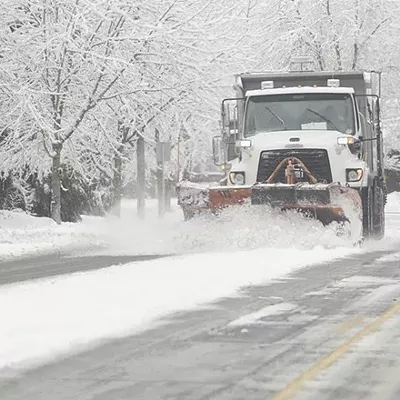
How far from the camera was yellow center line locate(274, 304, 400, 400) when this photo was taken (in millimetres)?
5859

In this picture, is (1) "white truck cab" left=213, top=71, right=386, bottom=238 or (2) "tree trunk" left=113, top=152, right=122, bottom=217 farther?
(2) "tree trunk" left=113, top=152, right=122, bottom=217

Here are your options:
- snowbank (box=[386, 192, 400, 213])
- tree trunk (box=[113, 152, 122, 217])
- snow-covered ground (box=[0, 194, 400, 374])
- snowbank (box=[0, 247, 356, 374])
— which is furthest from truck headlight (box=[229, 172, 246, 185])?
snowbank (box=[386, 192, 400, 213])

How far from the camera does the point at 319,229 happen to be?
16359mm

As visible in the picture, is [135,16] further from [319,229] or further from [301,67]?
Result: [319,229]

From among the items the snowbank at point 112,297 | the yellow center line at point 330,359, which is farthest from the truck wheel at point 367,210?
the yellow center line at point 330,359

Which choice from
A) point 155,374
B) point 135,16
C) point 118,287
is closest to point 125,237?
point 135,16

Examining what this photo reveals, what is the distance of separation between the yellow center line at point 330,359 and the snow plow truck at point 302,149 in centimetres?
712

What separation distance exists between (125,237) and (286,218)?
5814mm

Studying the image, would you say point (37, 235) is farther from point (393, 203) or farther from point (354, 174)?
point (393, 203)

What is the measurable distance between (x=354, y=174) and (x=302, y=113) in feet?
5.59

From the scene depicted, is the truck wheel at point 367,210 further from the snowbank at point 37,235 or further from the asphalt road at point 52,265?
the snowbank at point 37,235

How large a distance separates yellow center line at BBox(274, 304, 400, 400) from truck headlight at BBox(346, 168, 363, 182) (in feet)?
26.4

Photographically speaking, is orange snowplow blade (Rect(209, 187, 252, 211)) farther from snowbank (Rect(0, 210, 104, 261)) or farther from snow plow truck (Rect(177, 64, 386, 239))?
snowbank (Rect(0, 210, 104, 261))

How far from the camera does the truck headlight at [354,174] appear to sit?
17.1 m
